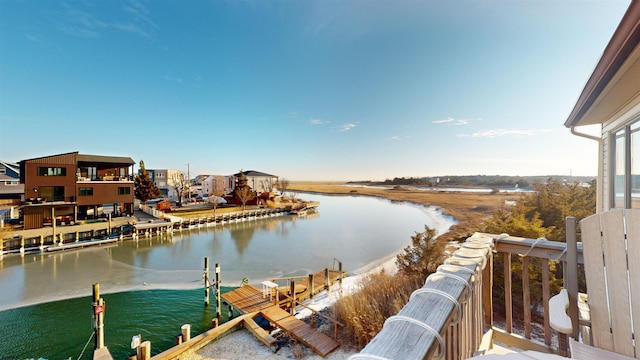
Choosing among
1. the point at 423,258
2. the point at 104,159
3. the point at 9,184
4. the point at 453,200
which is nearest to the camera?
the point at 423,258

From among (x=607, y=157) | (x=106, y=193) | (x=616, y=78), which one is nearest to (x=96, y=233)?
(x=106, y=193)

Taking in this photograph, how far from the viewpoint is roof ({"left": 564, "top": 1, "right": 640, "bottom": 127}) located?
47.8 inches

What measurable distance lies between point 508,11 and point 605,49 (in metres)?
3.98

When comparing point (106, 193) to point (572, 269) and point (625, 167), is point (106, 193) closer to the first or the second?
point (572, 269)

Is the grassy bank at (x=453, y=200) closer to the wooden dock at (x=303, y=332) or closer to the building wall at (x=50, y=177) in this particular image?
the wooden dock at (x=303, y=332)

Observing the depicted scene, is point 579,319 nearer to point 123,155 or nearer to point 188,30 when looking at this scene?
point 188,30

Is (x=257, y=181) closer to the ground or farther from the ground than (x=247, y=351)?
farther from the ground

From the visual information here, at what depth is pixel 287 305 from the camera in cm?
580

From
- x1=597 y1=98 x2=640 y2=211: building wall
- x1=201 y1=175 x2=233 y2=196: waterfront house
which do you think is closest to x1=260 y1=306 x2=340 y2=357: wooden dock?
x1=597 y1=98 x2=640 y2=211: building wall

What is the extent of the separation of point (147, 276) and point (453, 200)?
28175mm

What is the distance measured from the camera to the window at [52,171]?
474 inches

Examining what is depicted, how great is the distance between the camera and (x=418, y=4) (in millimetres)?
5805

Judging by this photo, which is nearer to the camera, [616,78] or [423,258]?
[616,78]

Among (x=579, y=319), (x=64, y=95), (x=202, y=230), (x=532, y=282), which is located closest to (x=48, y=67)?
(x=64, y=95)
